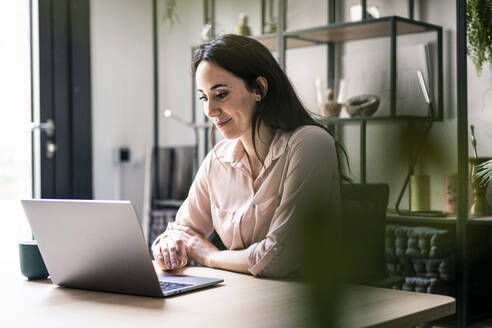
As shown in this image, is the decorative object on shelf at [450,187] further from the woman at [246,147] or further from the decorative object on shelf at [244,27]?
the decorative object on shelf at [244,27]

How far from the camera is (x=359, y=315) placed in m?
0.19

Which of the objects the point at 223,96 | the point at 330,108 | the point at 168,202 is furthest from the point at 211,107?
the point at 168,202

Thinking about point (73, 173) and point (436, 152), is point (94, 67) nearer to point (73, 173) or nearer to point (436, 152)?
point (73, 173)

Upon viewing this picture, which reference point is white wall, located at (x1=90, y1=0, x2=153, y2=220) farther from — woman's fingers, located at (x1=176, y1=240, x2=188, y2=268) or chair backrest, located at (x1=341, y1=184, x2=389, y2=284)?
chair backrest, located at (x1=341, y1=184, x2=389, y2=284)

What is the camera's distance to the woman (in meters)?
1.46

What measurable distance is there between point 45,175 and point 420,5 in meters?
2.17

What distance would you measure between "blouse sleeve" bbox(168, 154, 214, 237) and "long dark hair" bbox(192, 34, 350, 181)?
172 millimetres

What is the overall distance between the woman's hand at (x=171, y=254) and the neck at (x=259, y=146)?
0.31 metres

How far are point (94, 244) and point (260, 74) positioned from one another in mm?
687

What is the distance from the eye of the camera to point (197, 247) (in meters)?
1.41

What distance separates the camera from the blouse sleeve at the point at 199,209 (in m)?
1.58

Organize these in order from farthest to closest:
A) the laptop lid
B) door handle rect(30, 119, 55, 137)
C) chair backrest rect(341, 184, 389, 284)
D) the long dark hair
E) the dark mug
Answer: door handle rect(30, 119, 55, 137)
the long dark hair
the dark mug
the laptop lid
chair backrest rect(341, 184, 389, 284)

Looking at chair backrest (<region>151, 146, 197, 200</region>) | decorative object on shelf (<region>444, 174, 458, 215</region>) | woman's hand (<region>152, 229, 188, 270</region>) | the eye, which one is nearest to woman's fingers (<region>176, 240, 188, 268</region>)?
woman's hand (<region>152, 229, 188, 270</region>)

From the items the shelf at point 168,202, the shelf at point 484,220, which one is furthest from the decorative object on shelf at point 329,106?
the shelf at point 168,202
